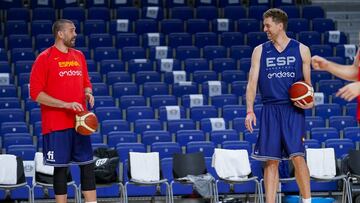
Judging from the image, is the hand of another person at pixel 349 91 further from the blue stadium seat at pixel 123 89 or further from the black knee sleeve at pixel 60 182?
the blue stadium seat at pixel 123 89

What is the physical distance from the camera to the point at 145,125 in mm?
13438

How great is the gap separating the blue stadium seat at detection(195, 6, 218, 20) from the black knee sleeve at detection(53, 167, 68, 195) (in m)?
10.3

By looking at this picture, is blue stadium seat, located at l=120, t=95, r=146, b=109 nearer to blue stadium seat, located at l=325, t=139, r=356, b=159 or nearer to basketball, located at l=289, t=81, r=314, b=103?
blue stadium seat, located at l=325, t=139, r=356, b=159

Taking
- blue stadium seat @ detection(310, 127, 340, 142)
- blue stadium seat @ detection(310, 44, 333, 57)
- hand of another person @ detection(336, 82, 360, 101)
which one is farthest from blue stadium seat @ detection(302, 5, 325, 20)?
hand of another person @ detection(336, 82, 360, 101)

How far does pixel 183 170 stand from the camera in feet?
38.9

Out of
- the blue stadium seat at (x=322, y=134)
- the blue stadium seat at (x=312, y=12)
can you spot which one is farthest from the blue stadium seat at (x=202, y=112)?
the blue stadium seat at (x=312, y=12)

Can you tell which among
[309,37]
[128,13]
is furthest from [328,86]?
[128,13]

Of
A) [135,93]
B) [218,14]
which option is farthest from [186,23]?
[135,93]

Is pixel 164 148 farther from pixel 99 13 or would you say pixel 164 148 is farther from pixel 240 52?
pixel 99 13

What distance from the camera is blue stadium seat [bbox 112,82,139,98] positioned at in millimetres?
14500

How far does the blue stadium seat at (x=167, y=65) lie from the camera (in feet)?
51.5

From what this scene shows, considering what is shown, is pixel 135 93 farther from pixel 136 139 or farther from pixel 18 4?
pixel 18 4

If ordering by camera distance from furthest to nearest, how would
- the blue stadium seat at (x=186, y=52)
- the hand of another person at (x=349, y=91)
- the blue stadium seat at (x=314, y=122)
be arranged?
1. the blue stadium seat at (x=186, y=52)
2. the blue stadium seat at (x=314, y=122)
3. the hand of another person at (x=349, y=91)

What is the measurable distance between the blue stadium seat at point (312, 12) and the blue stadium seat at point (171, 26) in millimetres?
2871
